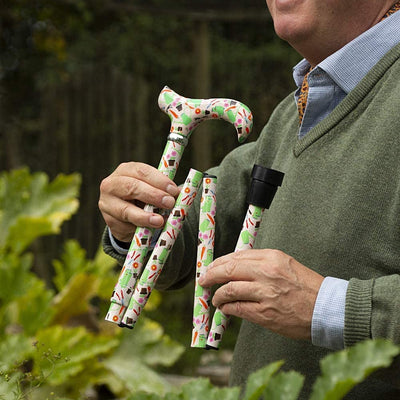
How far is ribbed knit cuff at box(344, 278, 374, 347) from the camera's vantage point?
3.49 ft

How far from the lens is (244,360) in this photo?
4.75 feet

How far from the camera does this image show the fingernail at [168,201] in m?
1.17

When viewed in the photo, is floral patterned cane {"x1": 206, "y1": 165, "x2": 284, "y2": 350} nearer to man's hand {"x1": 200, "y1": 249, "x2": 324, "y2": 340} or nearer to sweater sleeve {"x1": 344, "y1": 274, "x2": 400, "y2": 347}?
man's hand {"x1": 200, "y1": 249, "x2": 324, "y2": 340}

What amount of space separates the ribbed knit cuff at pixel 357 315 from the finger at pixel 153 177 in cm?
33

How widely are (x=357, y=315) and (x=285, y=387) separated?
0.40m

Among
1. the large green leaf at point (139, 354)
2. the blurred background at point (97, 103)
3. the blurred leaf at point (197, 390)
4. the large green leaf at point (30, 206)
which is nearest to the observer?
the blurred leaf at point (197, 390)

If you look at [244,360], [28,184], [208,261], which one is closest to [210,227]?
[208,261]

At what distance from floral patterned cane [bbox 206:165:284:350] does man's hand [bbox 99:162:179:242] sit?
0.13 meters

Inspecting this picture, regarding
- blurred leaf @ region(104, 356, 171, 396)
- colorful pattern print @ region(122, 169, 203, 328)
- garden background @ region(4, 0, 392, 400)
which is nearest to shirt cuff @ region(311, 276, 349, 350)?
colorful pattern print @ region(122, 169, 203, 328)

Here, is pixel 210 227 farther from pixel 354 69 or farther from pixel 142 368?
pixel 142 368

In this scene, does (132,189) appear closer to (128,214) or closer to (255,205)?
(128,214)

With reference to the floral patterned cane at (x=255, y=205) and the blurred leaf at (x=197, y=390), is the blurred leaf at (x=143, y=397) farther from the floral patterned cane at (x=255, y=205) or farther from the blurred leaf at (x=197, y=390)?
the floral patterned cane at (x=255, y=205)

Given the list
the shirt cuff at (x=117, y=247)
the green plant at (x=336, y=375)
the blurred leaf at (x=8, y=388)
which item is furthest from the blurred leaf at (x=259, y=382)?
the shirt cuff at (x=117, y=247)

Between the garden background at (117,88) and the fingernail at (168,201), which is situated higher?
the fingernail at (168,201)
